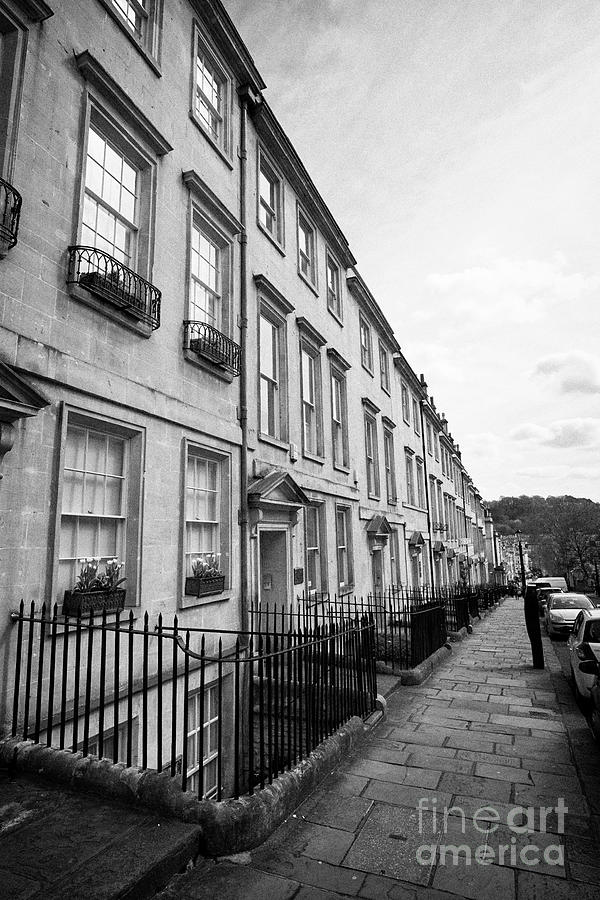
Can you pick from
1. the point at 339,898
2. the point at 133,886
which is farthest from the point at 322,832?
the point at 133,886

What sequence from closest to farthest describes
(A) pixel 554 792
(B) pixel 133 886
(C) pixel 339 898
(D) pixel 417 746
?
(B) pixel 133 886, (C) pixel 339 898, (A) pixel 554 792, (D) pixel 417 746

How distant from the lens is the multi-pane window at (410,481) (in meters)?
23.8

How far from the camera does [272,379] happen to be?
11203 millimetres

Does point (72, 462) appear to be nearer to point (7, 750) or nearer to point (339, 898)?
point (7, 750)

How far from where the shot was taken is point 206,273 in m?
9.09

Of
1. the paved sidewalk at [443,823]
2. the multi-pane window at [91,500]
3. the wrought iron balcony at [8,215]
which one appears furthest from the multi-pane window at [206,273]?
the paved sidewalk at [443,823]

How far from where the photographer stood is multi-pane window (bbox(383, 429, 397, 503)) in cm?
2044

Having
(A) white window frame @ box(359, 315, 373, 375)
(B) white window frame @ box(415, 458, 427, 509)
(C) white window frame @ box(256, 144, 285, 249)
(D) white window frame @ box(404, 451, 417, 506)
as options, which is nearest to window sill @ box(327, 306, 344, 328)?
(A) white window frame @ box(359, 315, 373, 375)

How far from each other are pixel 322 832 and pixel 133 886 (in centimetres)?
175

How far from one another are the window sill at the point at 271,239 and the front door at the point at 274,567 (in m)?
6.41

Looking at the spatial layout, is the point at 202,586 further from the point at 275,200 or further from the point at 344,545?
the point at 275,200

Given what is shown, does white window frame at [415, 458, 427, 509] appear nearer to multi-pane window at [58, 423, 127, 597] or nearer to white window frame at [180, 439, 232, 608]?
white window frame at [180, 439, 232, 608]

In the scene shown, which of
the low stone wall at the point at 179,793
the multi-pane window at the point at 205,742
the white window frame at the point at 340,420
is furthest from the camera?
the white window frame at the point at 340,420

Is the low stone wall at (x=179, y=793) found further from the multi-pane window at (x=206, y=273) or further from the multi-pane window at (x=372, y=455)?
the multi-pane window at (x=372, y=455)
